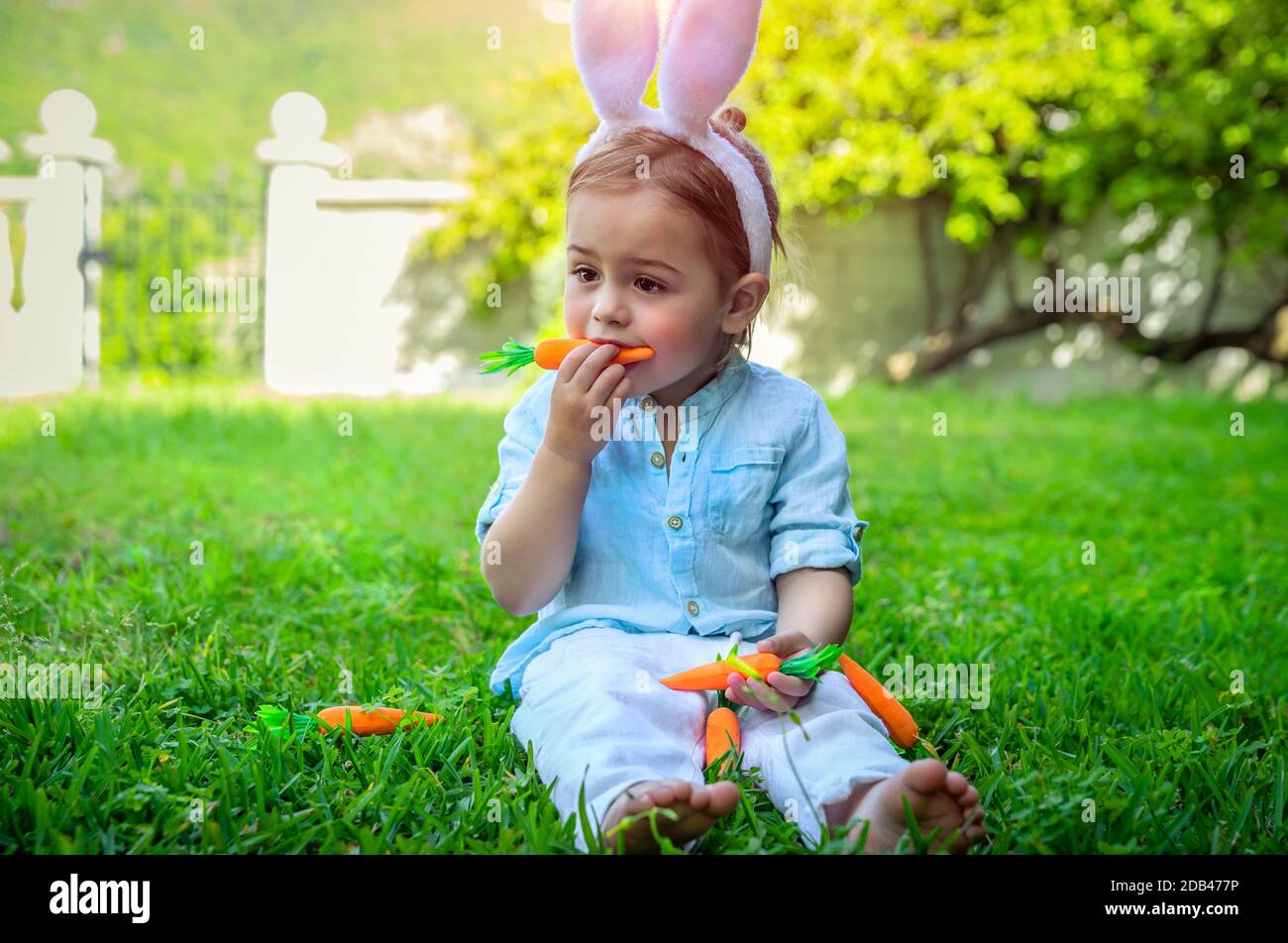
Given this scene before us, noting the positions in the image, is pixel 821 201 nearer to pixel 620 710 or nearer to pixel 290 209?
pixel 290 209

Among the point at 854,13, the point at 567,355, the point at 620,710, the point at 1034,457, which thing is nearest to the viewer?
the point at 620,710

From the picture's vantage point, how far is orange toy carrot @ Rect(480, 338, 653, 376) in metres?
1.77

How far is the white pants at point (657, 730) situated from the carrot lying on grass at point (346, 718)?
0.60 feet

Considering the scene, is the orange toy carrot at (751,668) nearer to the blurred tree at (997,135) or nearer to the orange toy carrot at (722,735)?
the orange toy carrot at (722,735)

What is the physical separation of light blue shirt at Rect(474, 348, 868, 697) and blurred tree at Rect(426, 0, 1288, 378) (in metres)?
6.92

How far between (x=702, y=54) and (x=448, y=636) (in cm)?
135

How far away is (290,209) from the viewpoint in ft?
29.6

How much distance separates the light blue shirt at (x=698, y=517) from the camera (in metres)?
1.88

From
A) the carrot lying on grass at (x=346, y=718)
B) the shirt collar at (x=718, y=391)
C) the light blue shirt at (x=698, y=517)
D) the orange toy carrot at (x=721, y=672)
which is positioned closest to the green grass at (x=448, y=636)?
the carrot lying on grass at (x=346, y=718)

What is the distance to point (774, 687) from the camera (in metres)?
1.62

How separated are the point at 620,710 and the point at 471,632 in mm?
1000
